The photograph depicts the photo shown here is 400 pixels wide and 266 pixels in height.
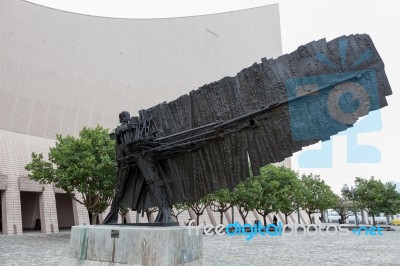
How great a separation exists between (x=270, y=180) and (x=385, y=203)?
14.3 metres

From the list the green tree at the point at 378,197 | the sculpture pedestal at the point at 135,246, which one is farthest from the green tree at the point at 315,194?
the sculpture pedestal at the point at 135,246

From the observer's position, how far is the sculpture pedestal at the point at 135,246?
24.8 ft

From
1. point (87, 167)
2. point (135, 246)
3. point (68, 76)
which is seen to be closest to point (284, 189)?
point (87, 167)

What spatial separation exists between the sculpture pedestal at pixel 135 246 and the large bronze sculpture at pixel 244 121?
139cm

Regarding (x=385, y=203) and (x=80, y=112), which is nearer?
(x=80, y=112)

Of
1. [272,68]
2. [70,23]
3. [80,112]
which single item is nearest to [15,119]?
[80,112]

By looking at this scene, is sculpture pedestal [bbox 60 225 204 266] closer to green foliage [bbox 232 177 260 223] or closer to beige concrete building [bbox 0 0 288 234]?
beige concrete building [bbox 0 0 288 234]

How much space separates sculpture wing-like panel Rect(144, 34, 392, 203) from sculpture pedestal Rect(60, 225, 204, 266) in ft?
6.16

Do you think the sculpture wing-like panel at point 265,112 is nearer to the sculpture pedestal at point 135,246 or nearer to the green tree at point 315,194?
the sculpture pedestal at point 135,246

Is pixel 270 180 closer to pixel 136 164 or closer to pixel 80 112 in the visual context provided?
pixel 80 112

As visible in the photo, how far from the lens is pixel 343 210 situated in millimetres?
63500

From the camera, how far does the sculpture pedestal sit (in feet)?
24.8

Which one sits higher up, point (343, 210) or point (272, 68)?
point (272, 68)

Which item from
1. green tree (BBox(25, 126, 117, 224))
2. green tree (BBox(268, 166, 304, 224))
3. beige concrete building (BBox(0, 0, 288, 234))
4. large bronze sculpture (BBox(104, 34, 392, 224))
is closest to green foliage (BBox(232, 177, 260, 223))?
green tree (BBox(268, 166, 304, 224))
